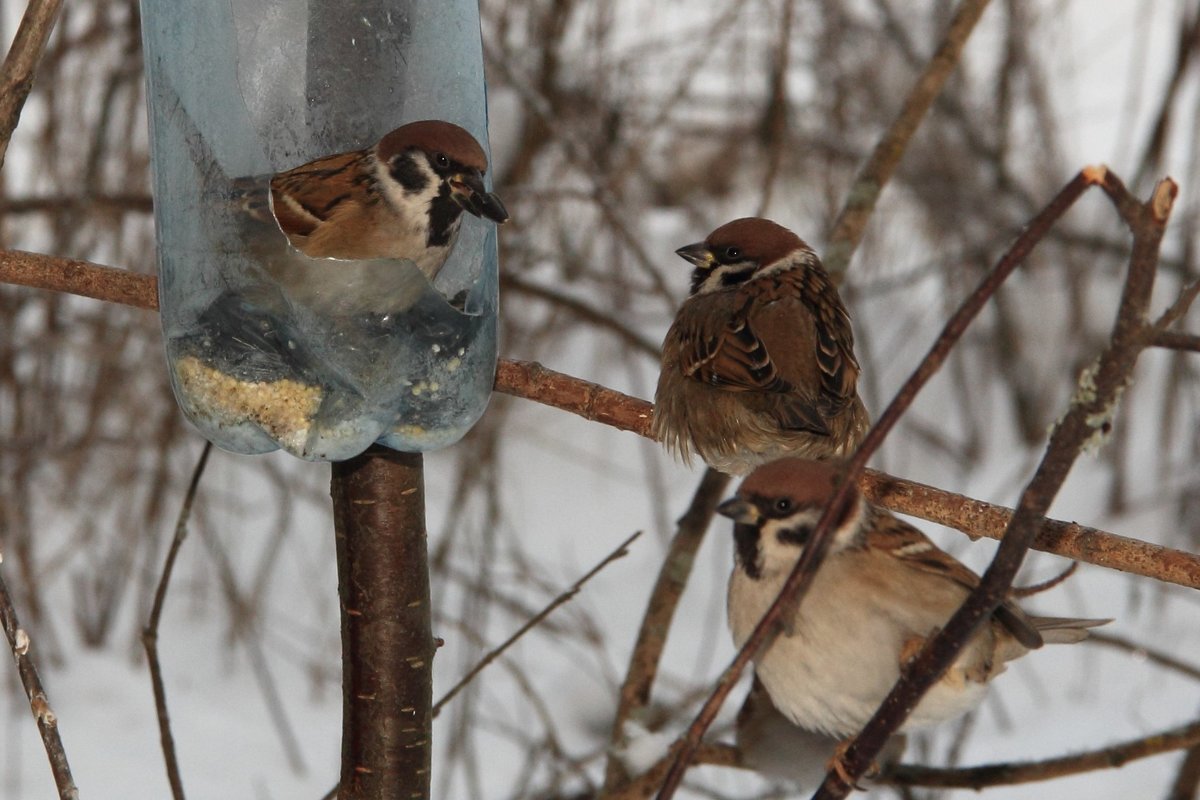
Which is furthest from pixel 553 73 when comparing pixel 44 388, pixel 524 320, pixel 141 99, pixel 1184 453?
pixel 1184 453

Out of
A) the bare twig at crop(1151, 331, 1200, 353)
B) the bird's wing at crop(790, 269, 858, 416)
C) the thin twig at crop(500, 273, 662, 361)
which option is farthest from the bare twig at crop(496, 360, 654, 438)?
the thin twig at crop(500, 273, 662, 361)

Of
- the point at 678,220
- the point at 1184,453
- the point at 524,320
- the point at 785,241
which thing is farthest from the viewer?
the point at 678,220

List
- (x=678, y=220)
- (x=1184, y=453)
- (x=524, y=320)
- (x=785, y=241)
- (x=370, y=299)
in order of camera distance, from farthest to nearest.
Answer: (x=678, y=220)
(x=1184, y=453)
(x=524, y=320)
(x=785, y=241)
(x=370, y=299)

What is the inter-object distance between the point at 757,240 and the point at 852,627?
3.71 feet

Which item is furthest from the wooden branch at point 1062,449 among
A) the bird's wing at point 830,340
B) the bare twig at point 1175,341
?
the bird's wing at point 830,340

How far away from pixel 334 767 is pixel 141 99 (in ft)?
8.73

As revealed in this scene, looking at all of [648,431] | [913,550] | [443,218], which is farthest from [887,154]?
[443,218]

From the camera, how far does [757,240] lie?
10.2 feet

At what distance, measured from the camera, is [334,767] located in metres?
5.41

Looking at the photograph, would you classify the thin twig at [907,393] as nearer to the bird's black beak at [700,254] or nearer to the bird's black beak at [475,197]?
the bird's black beak at [475,197]

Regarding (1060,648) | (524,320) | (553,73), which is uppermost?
(553,73)

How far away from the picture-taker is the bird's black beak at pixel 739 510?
207 cm

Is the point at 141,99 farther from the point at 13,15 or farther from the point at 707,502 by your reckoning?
the point at 707,502

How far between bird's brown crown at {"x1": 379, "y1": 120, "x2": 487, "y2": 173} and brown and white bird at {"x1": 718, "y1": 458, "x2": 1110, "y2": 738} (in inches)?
26.5
